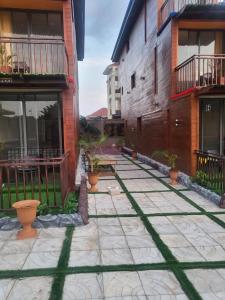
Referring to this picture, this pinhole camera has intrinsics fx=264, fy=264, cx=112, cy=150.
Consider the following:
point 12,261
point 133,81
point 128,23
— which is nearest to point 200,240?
point 12,261

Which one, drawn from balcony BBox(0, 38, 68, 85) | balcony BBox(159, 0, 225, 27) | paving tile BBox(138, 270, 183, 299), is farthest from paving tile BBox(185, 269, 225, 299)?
balcony BBox(159, 0, 225, 27)

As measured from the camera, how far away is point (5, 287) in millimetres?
2873

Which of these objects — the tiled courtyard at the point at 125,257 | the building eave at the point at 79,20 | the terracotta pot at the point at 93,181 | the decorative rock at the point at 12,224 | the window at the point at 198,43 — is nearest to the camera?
the tiled courtyard at the point at 125,257

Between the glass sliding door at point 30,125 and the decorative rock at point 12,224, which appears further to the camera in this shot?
the glass sliding door at point 30,125

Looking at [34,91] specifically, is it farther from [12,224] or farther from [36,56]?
[12,224]

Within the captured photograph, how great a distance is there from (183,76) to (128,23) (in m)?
8.13

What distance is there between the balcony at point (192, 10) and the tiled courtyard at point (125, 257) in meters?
5.97

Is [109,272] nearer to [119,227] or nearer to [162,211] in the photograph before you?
[119,227]

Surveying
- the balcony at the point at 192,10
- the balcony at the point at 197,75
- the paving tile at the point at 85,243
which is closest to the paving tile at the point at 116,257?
the paving tile at the point at 85,243

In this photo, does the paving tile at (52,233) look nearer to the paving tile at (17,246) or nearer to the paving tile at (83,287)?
the paving tile at (17,246)

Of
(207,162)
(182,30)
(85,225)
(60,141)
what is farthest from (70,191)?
(182,30)

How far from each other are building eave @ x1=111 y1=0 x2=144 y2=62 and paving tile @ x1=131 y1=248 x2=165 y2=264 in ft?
38.8

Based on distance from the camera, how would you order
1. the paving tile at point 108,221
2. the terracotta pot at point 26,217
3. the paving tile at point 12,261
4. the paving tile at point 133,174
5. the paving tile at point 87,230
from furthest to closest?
the paving tile at point 133,174
the paving tile at point 108,221
the paving tile at point 87,230
the terracotta pot at point 26,217
the paving tile at point 12,261

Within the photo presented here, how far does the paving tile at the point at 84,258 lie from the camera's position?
3.33m
